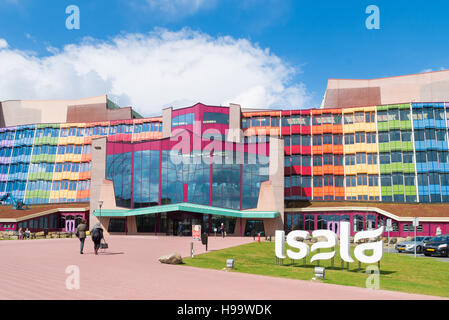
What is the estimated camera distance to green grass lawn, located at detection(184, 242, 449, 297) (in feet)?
57.0

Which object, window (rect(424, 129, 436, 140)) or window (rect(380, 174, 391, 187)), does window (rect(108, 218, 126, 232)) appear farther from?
window (rect(424, 129, 436, 140))

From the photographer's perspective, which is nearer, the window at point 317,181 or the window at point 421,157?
the window at point 421,157

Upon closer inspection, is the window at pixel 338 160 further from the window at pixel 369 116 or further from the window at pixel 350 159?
the window at pixel 369 116

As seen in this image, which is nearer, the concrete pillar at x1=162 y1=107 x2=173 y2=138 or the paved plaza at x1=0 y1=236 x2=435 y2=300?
the paved plaza at x1=0 y1=236 x2=435 y2=300

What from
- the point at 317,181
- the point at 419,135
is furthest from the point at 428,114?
the point at 317,181

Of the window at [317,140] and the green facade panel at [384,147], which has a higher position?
the window at [317,140]

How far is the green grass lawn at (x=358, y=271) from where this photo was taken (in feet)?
57.0

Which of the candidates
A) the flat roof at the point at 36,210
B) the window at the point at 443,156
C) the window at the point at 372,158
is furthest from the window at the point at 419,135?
the flat roof at the point at 36,210

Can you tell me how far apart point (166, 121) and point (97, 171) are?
1667 cm

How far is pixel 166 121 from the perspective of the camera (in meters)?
70.1

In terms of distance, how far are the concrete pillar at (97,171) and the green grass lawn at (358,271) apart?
110ft

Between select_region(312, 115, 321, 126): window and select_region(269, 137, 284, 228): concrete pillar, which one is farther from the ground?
select_region(312, 115, 321, 126): window

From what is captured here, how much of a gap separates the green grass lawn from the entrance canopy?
69.4ft

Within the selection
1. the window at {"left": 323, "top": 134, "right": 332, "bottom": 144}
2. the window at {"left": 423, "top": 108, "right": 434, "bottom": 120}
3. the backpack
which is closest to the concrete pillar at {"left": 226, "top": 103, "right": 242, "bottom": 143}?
the window at {"left": 323, "top": 134, "right": 332, "bottom": 144}
